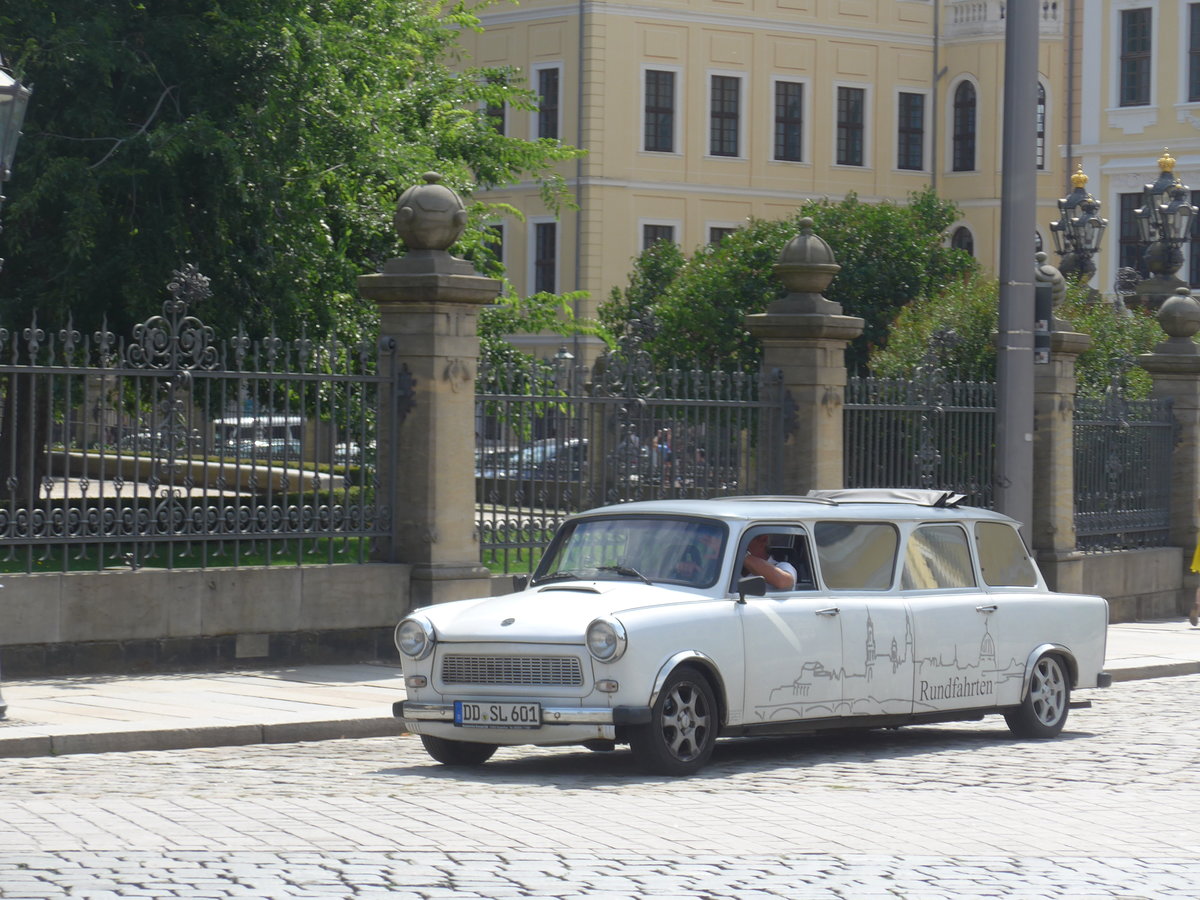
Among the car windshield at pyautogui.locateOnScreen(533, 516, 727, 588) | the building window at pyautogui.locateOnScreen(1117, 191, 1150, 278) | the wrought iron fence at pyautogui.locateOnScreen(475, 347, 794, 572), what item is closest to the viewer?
the car windshield at pyautogui.locateOnScreen(533, 516, 727, 588)

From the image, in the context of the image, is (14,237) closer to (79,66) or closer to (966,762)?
(79,66)

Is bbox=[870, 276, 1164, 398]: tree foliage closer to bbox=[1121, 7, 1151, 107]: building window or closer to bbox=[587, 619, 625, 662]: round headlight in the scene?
bbox=[587, 619, 625, 662]: round headlight

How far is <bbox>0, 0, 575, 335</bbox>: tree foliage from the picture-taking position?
19.6m

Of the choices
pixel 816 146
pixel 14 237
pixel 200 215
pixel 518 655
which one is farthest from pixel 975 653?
pixel 816 146

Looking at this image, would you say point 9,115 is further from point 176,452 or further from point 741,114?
point 741,114

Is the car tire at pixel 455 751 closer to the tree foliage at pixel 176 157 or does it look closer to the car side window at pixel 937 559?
the car side window at pixel 937 559

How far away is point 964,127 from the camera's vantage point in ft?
196

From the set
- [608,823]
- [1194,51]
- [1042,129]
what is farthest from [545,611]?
[1042,129]

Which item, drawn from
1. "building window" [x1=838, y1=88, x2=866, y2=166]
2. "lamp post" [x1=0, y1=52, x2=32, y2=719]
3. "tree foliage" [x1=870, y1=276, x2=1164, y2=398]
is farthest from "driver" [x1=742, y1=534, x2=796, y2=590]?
"building window" [x1=838, y1=88, x2=866, y2=166]

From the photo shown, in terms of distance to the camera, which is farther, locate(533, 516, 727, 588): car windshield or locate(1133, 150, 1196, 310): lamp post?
locate(1133, 150, 1196, 310): lamp post

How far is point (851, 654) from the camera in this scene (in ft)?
39.0

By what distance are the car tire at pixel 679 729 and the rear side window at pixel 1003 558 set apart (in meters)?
2.85

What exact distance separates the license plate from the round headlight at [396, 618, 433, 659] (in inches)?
15.2

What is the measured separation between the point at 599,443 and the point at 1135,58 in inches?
1685
